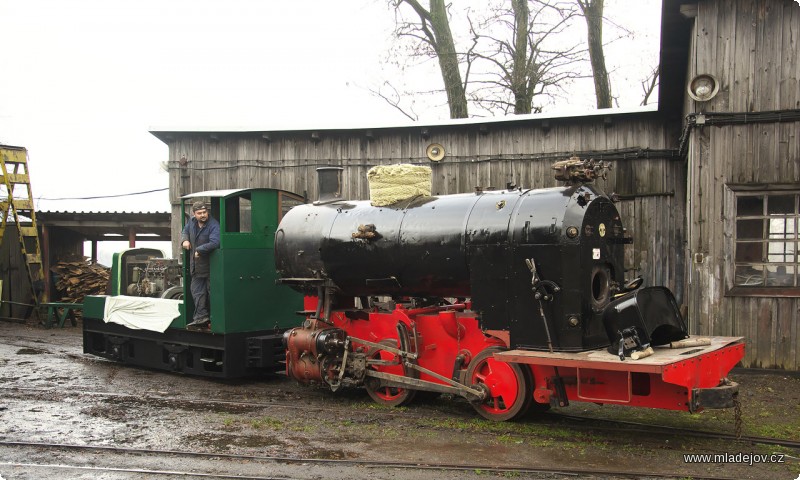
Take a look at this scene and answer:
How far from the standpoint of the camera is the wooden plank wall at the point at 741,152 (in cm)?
964

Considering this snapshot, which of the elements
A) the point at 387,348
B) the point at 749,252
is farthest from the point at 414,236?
the point at 749,252

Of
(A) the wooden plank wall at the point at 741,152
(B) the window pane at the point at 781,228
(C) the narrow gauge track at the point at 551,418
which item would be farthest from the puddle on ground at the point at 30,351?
(B) the window pane at the point at 781,228

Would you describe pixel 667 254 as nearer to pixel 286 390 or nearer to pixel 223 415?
pixel 286 390

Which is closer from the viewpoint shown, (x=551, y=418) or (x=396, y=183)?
(x=551, y=418)

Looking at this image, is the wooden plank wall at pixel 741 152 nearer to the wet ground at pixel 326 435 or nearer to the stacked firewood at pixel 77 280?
the wet ground at pixel 326 435

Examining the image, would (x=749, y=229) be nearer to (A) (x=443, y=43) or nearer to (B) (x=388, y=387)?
(B) (x=388, y=387)

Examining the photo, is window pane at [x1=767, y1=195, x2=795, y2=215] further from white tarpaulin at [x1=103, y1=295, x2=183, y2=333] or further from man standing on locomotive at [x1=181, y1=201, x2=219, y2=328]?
white tarpaulin at [x1=103, y1=295, x2=183, y2=333]

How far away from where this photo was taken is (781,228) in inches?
380

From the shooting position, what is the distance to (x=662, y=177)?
1232 cm

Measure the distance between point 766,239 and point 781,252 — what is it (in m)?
0.29

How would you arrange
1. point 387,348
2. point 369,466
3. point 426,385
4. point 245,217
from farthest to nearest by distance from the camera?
1. point 245,217
2. point 387,348
3. point 426,385
4. point 369,466

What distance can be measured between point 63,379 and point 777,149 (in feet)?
33.3

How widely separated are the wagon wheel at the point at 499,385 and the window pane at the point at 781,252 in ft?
15.9

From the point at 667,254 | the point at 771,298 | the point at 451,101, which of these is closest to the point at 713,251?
the point at 771,298
